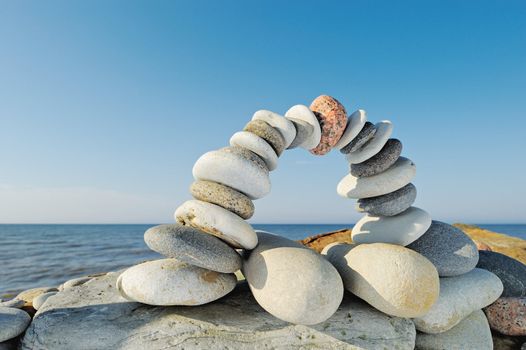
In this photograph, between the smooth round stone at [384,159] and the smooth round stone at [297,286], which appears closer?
the smooth round stone at [297,286]

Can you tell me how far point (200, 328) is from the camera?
7.43 feet

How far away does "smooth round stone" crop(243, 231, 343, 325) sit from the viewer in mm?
2146

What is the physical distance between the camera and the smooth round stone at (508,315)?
10.1ft

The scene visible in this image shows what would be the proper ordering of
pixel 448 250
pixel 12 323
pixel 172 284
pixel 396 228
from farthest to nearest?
pixel 396 228
pixel 448 250
pixel 172 284
pixel 12 323

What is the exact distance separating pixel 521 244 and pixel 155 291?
1004 centimetres

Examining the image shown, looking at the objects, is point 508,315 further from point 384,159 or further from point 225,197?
point 225,197

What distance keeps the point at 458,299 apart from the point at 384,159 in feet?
4.78

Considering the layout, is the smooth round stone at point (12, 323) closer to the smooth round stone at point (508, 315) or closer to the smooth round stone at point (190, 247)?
the smooth round stone at point (190, 247)

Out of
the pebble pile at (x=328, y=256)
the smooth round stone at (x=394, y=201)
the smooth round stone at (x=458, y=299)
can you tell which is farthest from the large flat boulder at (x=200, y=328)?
→ the smooth round stone at (x=394, y=201)

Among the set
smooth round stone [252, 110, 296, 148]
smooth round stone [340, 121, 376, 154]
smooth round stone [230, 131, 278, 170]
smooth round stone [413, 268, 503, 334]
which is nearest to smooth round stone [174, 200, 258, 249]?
smooth round stone [230, 131, 278, 170]

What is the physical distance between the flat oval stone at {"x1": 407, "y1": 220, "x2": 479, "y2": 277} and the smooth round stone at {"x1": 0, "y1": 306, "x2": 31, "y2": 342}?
3509mm

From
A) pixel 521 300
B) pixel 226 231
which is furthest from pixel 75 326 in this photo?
pixel 521 300

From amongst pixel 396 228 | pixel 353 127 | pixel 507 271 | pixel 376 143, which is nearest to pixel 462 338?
pixel 396 228

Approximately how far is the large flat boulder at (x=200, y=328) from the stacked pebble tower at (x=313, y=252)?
134mm
